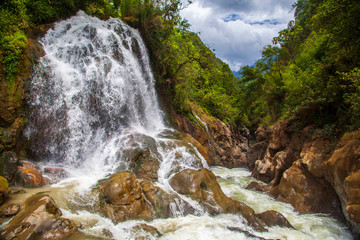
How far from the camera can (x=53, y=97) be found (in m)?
9.64

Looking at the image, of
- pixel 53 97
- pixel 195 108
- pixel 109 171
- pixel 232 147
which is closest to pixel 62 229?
pixel 109 171

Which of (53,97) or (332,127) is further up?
(53,97)

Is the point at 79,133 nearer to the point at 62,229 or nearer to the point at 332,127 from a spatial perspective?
the point at 62,229

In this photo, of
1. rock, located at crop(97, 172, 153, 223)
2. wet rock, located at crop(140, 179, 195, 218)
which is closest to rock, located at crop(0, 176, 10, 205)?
rock, located at crop(97, 172, 153, 223)

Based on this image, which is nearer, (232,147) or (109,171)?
(109,171)

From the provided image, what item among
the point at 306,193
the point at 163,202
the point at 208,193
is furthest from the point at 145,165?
the point at 306,193

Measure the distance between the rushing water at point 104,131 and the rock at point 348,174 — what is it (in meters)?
1.20

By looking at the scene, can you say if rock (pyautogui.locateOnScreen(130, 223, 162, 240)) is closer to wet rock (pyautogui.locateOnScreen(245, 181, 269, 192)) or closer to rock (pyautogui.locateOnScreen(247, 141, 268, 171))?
wet rock (pyautogui.locateOnScreen(245, 181, 269, 192))

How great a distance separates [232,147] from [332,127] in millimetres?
12114

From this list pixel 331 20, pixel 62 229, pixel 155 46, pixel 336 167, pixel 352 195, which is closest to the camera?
pixel 62 229

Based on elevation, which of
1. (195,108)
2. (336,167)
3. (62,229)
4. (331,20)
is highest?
(331,20)

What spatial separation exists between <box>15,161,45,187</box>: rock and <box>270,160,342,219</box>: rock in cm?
891

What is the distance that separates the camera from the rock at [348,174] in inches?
206

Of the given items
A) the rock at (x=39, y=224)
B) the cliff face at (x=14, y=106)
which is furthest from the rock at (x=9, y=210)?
the cliff face at (x=14, y=106)
